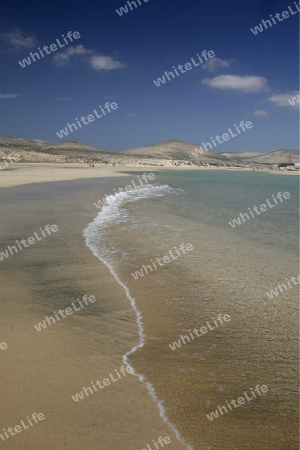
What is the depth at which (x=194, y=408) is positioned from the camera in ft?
12.3

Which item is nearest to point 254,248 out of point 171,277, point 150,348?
point 171,277

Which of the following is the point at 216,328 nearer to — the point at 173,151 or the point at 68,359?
the point at 68,359

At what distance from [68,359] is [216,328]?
2.39 m

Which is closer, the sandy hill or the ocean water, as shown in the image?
the ocean water

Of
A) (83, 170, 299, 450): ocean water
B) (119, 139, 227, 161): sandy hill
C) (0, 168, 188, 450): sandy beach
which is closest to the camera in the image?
(0, 168, 188, 450): sandy beach

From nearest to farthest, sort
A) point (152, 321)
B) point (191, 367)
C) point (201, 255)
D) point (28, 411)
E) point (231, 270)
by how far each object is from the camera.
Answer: point (28, 411), point (191, 367), point (152, 321), point (231, 270), point (201, 255)

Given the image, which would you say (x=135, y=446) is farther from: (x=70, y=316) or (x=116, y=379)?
(x=70, y=316)

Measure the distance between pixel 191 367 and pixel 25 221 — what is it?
9.66m

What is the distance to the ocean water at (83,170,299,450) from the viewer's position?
3.64 m

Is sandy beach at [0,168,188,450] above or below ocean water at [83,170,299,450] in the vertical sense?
above

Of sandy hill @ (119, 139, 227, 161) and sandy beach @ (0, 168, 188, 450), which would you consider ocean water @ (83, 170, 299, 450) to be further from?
sandy hill @ (119, 139, 227, 161)

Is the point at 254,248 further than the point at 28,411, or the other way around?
the point at 254,248

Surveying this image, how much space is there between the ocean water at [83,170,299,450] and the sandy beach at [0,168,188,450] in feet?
0.94

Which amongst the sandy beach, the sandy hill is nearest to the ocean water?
the sandy beach
